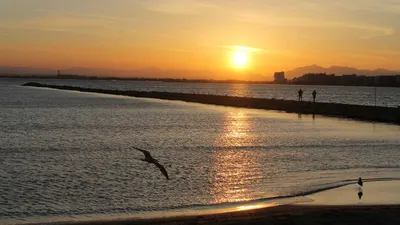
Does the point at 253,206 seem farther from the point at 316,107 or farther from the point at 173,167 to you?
the point at 316,107

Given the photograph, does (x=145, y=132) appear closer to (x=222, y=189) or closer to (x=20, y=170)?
(x=20, y=170)

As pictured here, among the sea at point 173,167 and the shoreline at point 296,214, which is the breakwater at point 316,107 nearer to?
the sea at point 173,167

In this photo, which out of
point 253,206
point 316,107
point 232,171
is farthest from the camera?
point 316,107

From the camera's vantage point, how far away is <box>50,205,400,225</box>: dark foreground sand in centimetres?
1161

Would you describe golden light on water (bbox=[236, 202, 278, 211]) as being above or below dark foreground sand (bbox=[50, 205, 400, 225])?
below

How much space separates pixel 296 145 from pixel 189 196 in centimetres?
1452

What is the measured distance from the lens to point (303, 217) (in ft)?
39.1

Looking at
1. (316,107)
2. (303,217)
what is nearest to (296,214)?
(303,217)

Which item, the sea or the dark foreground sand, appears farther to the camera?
the sea

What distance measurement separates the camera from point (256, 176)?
18766 millimetres

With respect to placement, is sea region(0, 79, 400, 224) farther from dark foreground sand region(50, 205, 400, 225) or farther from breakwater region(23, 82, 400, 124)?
breakwater region(23, 82, 400, 124)

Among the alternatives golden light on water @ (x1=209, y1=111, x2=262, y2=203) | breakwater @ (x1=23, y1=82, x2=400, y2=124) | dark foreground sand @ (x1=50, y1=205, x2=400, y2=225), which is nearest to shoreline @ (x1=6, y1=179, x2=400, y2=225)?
dark foreground sand @ (x1=50, y1=205, x2=400, y2=225)

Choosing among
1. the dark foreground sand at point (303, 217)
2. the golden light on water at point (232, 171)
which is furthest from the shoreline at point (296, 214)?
the golden light on water at point (232, 171)

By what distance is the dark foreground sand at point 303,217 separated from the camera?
1161cm
